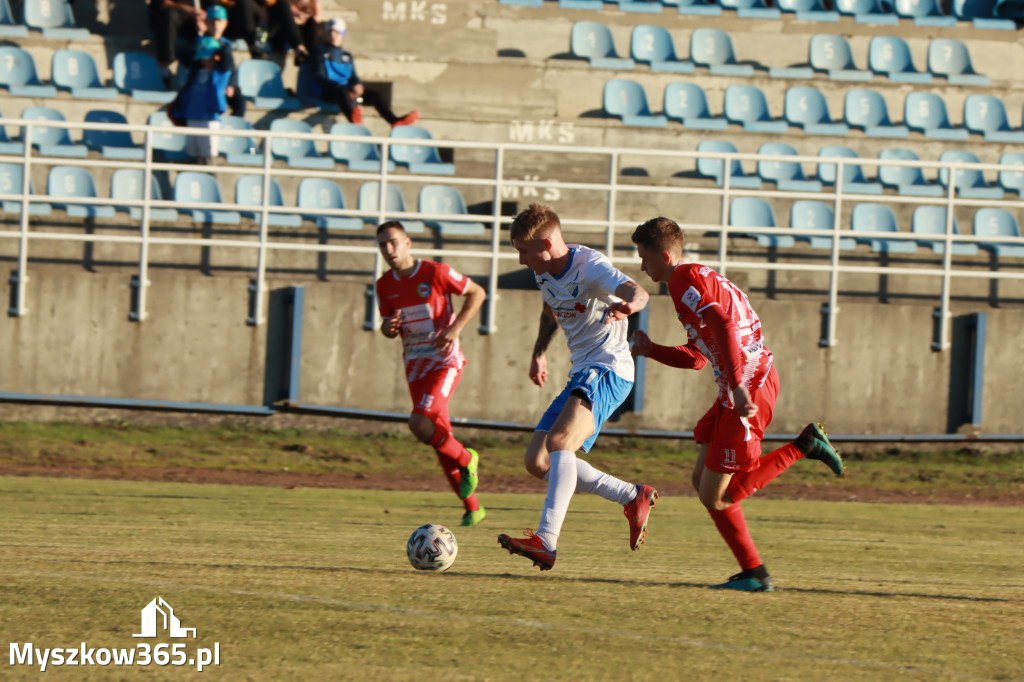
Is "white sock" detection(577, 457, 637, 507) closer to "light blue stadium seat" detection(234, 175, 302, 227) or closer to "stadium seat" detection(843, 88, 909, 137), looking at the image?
"light blue stadium seat" detection(234, 175, 302, 227)

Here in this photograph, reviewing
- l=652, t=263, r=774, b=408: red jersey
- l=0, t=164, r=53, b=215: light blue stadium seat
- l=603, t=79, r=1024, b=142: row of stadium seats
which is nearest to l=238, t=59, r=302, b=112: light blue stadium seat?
l=0, t=164, r=53, b=215: light blue stadium seat

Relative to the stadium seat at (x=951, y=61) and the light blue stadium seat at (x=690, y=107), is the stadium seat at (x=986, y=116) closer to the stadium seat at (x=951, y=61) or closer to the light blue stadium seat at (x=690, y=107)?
the stadium seat at (x=951, y=61)

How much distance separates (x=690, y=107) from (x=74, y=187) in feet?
30.6

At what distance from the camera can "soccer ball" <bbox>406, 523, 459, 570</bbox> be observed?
6.11 meters

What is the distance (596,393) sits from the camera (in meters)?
6.45

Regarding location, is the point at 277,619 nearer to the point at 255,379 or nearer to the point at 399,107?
the point at 255,379

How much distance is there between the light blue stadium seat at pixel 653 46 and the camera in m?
19.6

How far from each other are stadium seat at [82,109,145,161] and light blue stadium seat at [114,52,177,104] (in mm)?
884

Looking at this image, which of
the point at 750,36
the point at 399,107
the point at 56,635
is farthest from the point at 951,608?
the point at 750,36

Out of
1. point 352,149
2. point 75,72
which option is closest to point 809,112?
point 352,149

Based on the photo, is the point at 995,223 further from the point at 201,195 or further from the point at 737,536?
the point at 737,536

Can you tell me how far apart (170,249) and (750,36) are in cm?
1128

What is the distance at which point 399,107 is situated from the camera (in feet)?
58.6

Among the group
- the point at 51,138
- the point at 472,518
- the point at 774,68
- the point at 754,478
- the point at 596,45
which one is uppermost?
the point at 596,45
